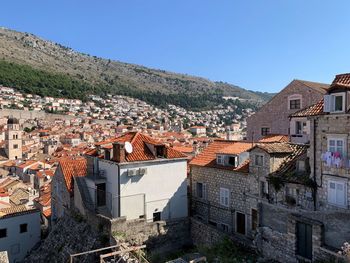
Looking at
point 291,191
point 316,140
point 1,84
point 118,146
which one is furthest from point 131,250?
point 1,84

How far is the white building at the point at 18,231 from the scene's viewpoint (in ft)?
98.4

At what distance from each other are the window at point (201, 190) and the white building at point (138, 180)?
3.67 ft

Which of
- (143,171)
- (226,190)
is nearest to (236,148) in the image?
(226,190)

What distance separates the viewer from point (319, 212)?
55.9 ft

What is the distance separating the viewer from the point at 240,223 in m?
23.4

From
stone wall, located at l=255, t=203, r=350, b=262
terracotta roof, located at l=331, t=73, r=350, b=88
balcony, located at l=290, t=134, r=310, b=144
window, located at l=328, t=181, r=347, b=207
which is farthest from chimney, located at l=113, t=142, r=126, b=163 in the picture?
balcony, located at l=290, t=134, r=310, b=144

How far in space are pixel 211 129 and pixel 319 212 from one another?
501 ft

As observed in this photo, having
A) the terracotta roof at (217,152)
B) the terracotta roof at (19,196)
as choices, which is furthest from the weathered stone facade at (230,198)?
the terracotta roof at (19,196)

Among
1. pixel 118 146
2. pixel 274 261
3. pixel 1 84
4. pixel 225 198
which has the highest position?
pixel 1 84

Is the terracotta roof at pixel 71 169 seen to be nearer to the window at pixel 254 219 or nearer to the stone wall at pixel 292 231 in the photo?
the window at pixel 254 219

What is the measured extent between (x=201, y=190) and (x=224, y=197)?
292 centimetres

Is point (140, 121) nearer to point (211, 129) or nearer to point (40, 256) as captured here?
point (211, 129)

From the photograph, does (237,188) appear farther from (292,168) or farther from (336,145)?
(336,145)

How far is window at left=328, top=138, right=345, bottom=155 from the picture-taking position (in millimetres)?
16969
